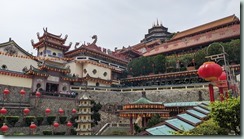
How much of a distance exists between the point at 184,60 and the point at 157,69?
7.83 ft

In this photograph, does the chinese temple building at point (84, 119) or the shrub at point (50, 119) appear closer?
the chinese temple building at point (84, 119)

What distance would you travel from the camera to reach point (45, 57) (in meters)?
19.1

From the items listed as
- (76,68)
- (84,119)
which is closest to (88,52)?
(76,68)

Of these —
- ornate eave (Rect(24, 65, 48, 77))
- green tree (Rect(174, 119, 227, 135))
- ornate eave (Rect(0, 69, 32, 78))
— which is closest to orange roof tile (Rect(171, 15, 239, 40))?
ornate eave (Rect(24, 65, 48, 77))

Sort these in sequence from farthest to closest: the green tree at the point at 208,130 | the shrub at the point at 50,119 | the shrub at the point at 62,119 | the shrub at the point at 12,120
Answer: the shrub at the point at 62,119 < the shrub at the point at 50,119 < the shrub at the point at 12,120 < the green tree at the point at 208,130

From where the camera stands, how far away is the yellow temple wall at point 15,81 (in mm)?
12495

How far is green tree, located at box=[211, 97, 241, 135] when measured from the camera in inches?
178

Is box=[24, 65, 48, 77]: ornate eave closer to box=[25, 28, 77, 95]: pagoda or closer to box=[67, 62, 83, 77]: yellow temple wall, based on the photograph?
box=[25, 28, 77, 95]: pagoda

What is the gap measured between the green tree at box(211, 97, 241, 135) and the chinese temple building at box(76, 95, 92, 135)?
5.74 meters

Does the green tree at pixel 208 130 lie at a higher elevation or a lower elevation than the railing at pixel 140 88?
lower

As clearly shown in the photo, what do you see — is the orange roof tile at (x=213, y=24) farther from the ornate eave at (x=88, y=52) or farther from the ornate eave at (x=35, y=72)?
the ornate eave at (x=35, y=72)

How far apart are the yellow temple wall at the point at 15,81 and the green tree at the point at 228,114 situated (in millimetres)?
11788

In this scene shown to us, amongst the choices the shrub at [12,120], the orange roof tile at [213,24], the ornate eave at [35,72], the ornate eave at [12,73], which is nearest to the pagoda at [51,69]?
the ornate eave at [35,72]

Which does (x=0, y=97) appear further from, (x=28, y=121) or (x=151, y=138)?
(x=151, y=138)
